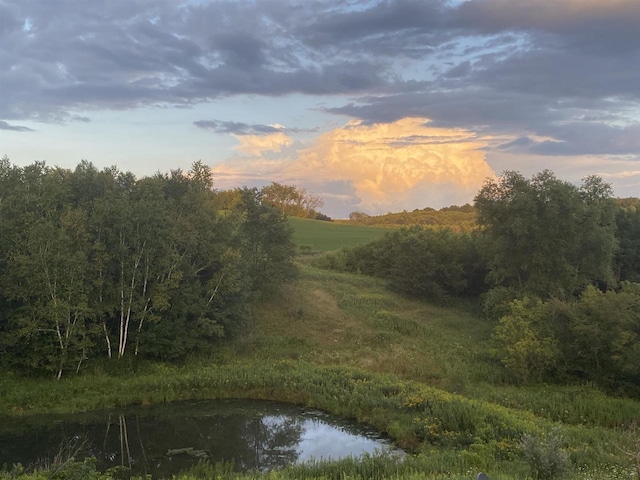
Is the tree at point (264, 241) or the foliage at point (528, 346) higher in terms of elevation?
the tree at point (264, 241)

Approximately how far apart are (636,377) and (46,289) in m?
26.0

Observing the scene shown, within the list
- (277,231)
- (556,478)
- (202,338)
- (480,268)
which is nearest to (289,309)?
(277,231)

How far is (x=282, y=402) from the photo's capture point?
2211 cm

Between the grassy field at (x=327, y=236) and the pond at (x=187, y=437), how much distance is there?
140 ft

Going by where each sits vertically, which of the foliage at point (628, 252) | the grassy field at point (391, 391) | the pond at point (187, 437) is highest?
the foliage at point (628, 252)

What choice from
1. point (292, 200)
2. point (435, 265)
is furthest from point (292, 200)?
point (435, 265)

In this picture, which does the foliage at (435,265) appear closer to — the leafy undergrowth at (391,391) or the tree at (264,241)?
the leafy undergrowth at (391,391)

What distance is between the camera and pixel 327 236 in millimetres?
83062

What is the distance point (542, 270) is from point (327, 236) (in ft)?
164

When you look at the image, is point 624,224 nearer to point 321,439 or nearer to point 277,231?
point 277,231

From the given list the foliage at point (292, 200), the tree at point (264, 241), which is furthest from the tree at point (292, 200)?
the tree at point (264, 241)

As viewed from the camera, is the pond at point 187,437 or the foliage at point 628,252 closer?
the pond at point 187,437

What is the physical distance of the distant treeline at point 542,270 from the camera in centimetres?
2408

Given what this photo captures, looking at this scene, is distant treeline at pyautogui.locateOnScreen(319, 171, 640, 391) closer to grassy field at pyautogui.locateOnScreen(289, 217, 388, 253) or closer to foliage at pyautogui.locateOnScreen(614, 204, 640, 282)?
foliage at pyautogui.locateOnScreen(614, 204, 640, 282)
